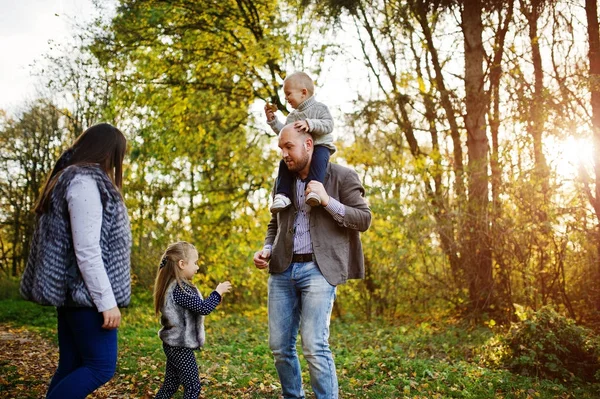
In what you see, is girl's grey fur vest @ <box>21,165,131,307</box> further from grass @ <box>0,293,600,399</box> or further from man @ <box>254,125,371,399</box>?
grass @ <box>0,293,600,399</box>

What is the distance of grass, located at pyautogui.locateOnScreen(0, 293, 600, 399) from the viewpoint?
5297mm

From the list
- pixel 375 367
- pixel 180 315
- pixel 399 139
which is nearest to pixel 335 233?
pixel 180 315

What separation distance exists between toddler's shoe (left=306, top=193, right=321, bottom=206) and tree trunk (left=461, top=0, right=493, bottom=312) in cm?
569

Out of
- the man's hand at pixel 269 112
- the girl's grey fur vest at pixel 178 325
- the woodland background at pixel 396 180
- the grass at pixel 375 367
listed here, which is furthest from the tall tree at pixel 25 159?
the girl's grey fur vest at pixel 178 325

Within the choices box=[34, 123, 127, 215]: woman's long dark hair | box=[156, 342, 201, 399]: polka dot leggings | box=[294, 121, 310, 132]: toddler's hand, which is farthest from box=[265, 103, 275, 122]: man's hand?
box=[156, 342, 201, 399]: polka dot leggings

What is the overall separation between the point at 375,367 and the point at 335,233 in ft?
11.1

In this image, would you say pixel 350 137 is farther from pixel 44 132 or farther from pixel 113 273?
pixel 44 132

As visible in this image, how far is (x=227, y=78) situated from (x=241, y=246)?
3.69 metres

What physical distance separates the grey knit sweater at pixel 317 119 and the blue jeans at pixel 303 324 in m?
0.90

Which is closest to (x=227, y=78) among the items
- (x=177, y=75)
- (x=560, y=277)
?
(x=177, y=75)

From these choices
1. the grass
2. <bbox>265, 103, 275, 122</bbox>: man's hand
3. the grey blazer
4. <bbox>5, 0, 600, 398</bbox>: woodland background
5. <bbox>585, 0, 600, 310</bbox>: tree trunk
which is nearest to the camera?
the grey blazer

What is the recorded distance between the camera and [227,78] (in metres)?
12.3

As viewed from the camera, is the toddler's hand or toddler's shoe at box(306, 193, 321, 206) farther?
the toddler's hand

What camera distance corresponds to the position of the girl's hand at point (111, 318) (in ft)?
9.16
